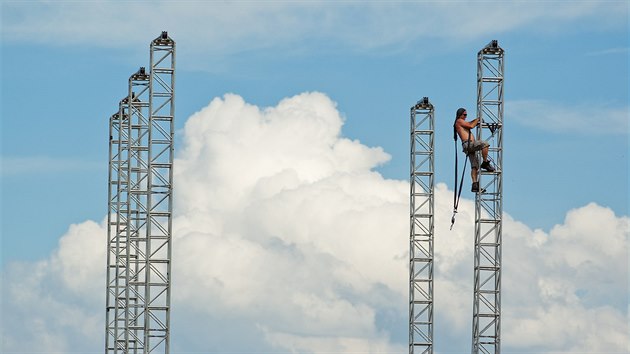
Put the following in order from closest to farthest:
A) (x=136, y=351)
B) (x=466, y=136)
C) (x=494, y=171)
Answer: (x=466, y=136), (x=494, y=171), (x=136, y=351)

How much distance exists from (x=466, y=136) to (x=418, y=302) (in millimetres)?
23694

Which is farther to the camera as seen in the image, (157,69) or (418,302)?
(418,302)

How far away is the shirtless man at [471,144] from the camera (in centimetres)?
7394

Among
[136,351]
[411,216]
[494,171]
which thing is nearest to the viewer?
[494,171]

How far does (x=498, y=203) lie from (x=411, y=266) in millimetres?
13180

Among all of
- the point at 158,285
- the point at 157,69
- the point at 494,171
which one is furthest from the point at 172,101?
the point at 494,171

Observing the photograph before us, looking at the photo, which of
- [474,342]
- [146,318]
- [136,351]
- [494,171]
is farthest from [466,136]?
[136,351]

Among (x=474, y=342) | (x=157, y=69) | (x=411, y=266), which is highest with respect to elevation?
(x=157, y=69)

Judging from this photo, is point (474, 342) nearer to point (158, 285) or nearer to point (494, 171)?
point (494, 171)

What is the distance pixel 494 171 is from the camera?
8175 centimetres

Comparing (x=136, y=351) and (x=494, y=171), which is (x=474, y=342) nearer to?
(x=494, y=171)

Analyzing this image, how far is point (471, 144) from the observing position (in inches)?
2990

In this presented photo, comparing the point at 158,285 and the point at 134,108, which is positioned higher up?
the point at 134,108

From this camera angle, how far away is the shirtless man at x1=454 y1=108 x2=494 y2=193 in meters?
73.9
